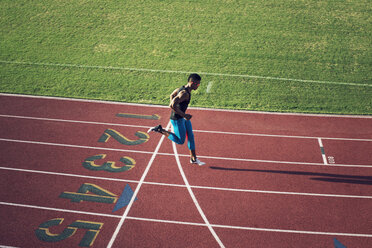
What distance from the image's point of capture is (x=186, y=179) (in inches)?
308

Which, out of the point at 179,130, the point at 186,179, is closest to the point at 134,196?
the point at 186,179

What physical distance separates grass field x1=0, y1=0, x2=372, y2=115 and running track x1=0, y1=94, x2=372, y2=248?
44.0 inches

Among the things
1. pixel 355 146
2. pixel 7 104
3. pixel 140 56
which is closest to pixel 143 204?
pixel 355 146

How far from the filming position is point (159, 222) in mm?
6754

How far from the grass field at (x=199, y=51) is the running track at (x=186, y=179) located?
112 centimetres

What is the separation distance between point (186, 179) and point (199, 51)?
22.4 feet

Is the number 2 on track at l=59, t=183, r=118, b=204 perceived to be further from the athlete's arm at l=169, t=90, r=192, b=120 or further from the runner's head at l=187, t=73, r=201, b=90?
the runner's head at l=187, t=73, r=201, b=90

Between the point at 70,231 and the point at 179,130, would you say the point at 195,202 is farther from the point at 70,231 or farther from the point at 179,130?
the point at 70,231

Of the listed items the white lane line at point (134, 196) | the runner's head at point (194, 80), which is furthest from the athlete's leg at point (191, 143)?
the white lane line at point (134, 196)

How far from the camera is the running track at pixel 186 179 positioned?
6543 mm

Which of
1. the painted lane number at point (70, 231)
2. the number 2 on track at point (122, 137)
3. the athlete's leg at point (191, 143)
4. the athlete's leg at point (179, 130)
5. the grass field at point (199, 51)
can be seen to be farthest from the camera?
the grass field at point (199, 51)

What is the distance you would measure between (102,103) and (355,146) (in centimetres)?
730

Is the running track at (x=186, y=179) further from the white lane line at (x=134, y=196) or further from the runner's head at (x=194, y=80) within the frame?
the runner's head at (x=194, y=80)

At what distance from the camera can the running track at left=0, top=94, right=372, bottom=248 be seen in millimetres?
6543
